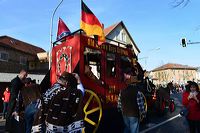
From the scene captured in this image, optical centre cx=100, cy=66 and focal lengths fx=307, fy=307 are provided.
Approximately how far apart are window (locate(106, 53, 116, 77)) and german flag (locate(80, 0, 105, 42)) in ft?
2.37

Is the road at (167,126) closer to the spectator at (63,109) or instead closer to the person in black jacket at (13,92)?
the person in black jacket at (13,92)

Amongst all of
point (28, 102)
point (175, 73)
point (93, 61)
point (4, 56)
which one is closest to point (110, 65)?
point (93, 61)

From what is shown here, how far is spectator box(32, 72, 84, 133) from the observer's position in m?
4.34

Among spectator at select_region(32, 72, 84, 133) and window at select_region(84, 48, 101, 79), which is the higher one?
window at select_region(84, 48, 101, 79)

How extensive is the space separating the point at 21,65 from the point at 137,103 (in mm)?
31336

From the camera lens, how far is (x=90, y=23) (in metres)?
10.0

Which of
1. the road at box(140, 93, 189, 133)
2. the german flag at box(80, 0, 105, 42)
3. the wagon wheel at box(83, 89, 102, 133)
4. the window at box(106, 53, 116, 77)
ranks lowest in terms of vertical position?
the road at box(140, 93, 189, 133)

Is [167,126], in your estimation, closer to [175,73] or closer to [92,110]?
[92,110]

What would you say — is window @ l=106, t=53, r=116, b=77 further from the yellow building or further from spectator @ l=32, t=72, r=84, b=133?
the yellow building

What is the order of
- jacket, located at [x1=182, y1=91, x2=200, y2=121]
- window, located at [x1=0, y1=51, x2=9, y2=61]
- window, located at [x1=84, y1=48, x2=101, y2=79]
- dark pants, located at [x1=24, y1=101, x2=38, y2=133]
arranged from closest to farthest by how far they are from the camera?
jacket, located at [x1=182, y1=91, x2=200, y2=121] → dark pants, located at [x1=24, y1=101, x2=38, y2=133] → window, located at [x1=84, y1=48, x2=101, y2=79] → window, located at [x1=0, y1=51, x2=9, y2=61]

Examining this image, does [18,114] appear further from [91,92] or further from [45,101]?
[45,101]

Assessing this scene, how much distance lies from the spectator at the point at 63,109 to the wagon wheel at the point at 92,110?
340 centimetres

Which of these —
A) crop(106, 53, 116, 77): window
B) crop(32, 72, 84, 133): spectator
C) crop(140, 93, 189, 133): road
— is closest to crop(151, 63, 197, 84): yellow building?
crop(140, 93, 189, 133): road

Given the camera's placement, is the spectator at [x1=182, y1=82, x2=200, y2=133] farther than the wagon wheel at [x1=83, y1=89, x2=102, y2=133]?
No
